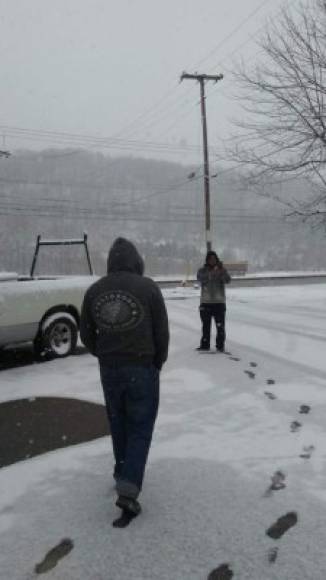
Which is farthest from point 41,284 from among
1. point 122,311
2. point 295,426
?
point 122,311

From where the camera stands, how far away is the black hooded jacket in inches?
127

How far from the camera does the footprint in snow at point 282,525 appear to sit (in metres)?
2.97

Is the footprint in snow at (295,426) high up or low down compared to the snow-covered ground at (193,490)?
down

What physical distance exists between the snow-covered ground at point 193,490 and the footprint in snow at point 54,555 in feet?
0.11

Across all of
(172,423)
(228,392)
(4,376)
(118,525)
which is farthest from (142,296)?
(4,376)

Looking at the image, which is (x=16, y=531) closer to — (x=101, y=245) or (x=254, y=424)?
(x=254, y=424)

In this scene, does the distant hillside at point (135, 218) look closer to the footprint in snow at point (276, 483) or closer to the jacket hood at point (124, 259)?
the footprint in snow at point (276, 483)

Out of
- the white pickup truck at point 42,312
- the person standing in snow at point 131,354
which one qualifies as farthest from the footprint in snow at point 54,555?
the white pickup truck at point 42,312

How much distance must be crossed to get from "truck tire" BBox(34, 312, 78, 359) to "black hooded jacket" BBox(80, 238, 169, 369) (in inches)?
178

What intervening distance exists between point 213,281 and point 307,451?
4.24 m

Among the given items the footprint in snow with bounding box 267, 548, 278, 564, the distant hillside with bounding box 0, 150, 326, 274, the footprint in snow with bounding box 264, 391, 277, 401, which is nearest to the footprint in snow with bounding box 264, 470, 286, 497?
the footprint in snow with bounding box 267, 548, 278, 564

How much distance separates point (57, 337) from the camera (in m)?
7.92

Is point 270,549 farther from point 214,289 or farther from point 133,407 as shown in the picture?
point 214,289

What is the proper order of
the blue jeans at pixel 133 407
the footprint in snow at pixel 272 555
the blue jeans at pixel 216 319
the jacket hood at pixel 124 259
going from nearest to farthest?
the footprint in snow at pixel 272 555
the blue jeans at pixel 133 407
the jacket hood at pixel 124 259
the blue jeans at pixel 216 319
